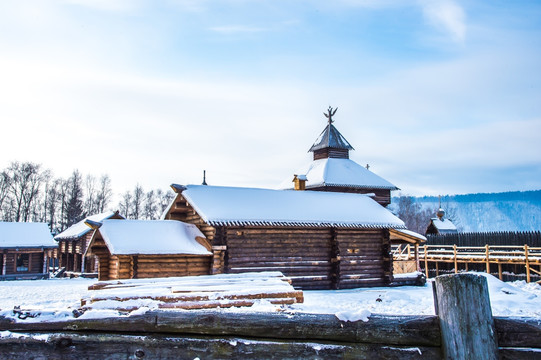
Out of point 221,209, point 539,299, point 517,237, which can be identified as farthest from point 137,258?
point 517,237

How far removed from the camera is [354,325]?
3.10 metres

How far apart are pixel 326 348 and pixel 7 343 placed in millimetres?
2266

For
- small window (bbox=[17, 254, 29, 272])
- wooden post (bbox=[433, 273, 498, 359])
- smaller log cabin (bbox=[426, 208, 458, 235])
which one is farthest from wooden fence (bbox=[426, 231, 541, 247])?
small window (bbox=[17, 254, 29, 272])

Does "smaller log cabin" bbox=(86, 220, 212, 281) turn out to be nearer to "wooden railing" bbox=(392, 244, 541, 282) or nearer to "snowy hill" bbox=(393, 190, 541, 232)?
"wooden railing" bbox=(392, 244, 541, 282)

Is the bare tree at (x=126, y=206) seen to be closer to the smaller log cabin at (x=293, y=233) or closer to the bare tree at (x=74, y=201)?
the bare tree at (x=74, y=201)

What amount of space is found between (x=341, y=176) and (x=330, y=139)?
16.3 ft

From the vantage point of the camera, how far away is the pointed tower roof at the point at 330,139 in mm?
37594

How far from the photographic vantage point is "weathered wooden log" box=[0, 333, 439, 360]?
10.3 feet

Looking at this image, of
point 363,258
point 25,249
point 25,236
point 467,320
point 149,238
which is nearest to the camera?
point 467,320

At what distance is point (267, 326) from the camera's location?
3.18 metres

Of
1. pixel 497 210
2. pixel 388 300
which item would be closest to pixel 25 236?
pixel 388 300

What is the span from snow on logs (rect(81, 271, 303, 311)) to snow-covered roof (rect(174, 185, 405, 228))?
1085cm

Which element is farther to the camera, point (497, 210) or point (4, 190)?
point (497, 210)

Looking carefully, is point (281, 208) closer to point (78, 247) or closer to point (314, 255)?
point (314, 255)
